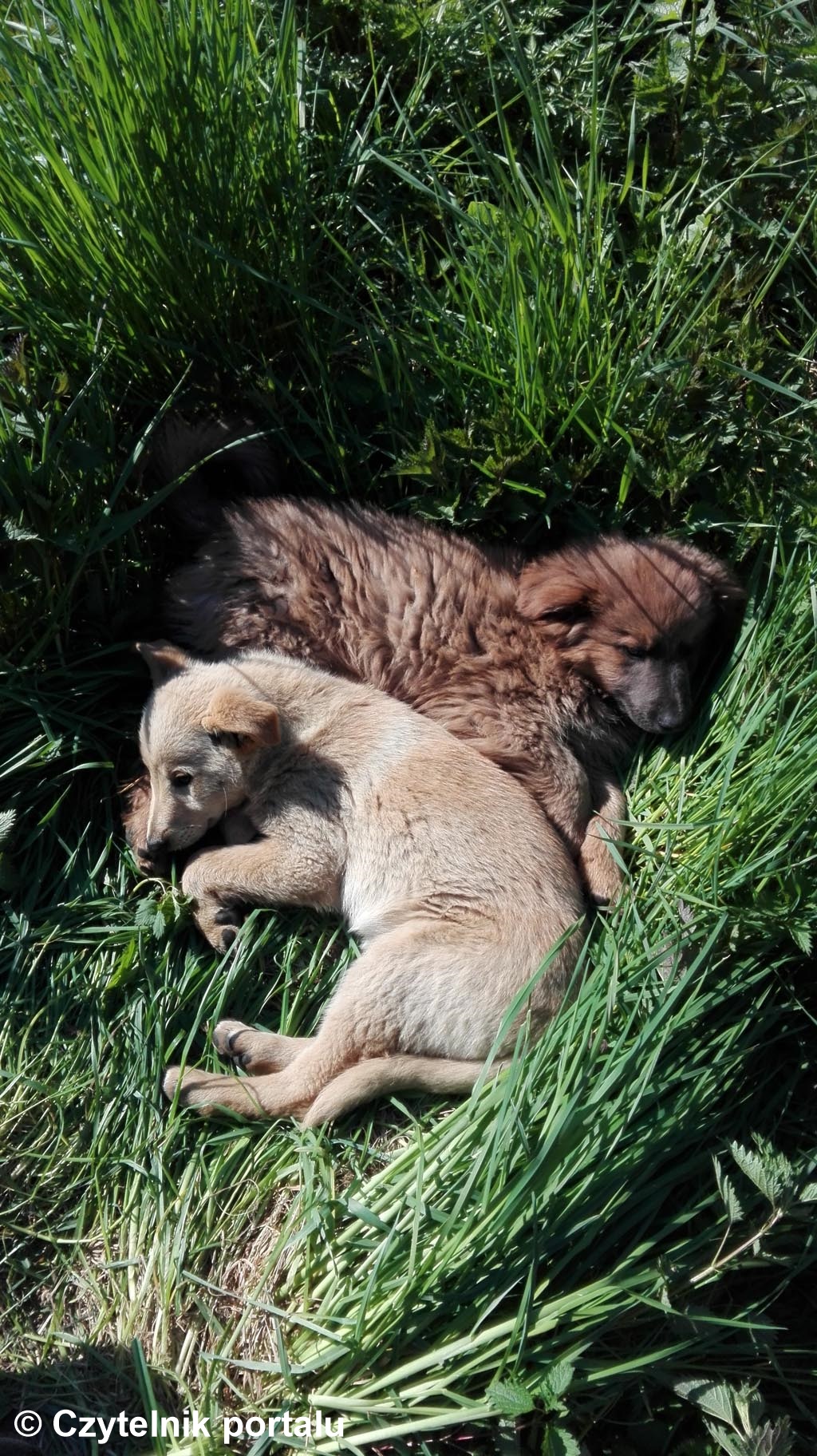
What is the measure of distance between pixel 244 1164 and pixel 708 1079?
5.09ft

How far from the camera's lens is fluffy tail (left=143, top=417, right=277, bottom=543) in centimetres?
409

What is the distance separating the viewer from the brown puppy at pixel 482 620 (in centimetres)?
410

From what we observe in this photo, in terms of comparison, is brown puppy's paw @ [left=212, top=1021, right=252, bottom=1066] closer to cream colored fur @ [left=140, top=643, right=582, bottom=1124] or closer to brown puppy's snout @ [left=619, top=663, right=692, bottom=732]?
cream colored fur @ [left=140, top=643, right=582, bottom=1124]

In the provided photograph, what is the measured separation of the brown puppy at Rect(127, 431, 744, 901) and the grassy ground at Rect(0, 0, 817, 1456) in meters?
0.17

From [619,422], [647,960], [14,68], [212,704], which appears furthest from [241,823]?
[14,68]

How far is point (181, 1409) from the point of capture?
3.36 meters

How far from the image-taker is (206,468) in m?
4.31

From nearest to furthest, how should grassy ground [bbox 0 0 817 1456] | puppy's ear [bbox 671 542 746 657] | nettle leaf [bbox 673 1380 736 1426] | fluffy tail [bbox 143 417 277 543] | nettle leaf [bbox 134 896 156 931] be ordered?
nettle leaf [bbox 673 1380 736 1426] < grassy ground [bbox 0 0 817 1456] < nettle leaf [bbox 134 896 156 931] < fluffy tail [bbox 143 417 277 543] < puppy's ear [bbox 671 542 746 657]

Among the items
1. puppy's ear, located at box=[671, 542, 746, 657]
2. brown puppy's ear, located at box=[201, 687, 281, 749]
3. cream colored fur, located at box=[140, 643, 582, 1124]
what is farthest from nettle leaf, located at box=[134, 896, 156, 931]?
puppy's ear, located at box=[671, 542, 746, 657]

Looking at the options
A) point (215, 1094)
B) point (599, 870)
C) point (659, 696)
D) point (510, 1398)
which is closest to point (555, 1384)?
point (510, 1398)

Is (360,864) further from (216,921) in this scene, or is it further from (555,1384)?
(555,1384)

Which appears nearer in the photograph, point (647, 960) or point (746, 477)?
point (647, 960)

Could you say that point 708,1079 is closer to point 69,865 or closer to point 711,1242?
point 711,1242

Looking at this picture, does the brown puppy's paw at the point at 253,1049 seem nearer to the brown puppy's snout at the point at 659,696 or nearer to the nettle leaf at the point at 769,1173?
the nettle leaf at the point at 769,1173
